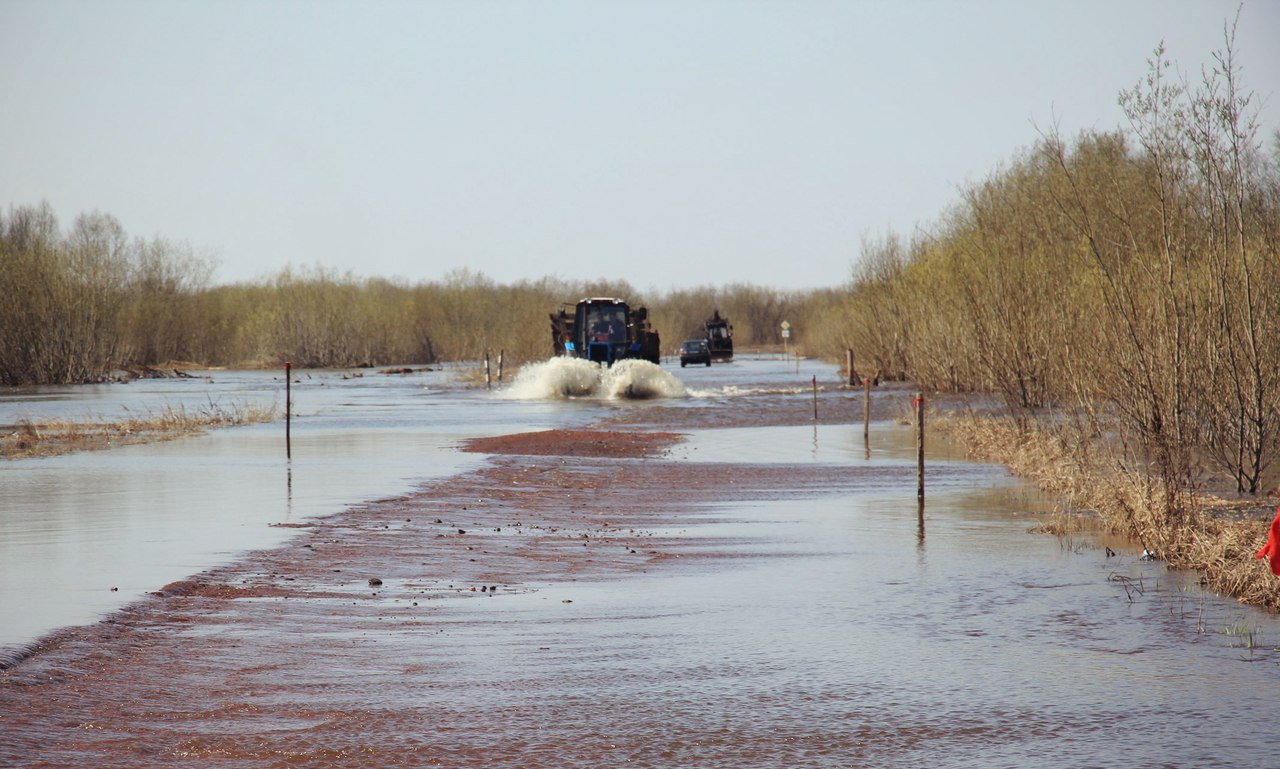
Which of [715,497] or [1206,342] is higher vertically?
[1206,342]

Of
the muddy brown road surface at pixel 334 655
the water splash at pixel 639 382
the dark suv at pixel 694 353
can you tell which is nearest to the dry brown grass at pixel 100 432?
the muddy brown road surface at pixel 334 655

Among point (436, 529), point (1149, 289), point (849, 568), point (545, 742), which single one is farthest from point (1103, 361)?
point (545, 742)

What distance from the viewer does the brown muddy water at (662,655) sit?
752cm

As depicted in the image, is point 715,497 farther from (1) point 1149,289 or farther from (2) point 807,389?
Answer: (2) point 807,389

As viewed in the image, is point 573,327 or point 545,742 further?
point 573,327

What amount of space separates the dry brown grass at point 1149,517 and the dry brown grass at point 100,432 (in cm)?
1751

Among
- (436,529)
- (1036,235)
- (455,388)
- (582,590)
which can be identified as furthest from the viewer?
(455,388)

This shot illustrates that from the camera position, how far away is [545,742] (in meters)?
7.54

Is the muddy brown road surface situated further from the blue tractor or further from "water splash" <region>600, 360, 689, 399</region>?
the blue tractor

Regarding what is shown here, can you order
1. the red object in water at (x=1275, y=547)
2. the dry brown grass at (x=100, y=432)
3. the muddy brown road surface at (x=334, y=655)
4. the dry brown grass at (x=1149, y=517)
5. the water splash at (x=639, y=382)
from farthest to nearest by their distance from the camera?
the water splash at (x=639, y=382) < the dry brown grass at (x=100, y=432) < the dry brown grass at (x=1149, y=517) < the red object in water at (x=1275, y=547) < the muddy brown road surface at (x=334, y=655)

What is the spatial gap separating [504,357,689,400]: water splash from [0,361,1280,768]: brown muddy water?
33757 mm

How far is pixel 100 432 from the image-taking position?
3334 centimetres

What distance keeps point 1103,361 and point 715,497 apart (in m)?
5.28

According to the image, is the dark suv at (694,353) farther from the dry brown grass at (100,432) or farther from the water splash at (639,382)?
the dry brown grass at (100,432)
